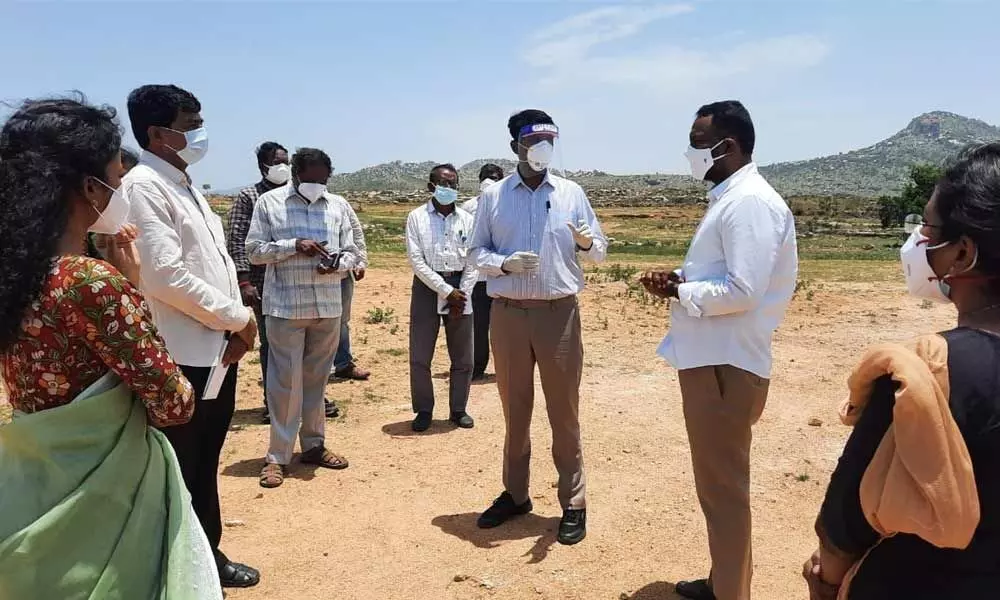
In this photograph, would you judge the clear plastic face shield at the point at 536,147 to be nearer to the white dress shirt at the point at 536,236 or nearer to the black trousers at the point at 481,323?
the white dress shirt at the point at 536,236

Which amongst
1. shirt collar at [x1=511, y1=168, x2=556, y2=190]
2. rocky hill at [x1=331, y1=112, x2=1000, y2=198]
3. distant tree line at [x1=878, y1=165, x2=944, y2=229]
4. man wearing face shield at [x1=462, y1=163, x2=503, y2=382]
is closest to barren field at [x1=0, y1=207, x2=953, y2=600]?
man wearing face shield at [x1=462, y1=163, x2=503, y2=382]

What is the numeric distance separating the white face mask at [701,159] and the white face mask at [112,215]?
7.38 feet

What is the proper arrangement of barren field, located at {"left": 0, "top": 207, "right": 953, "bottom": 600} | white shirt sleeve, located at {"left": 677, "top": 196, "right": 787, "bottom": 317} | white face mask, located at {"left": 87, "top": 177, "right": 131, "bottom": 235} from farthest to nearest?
1. barren field, located at {"left": 0, "top": 207, "right": 953, "bottom": 600}
2. white shirt sleeve, located at {"left": 677, "top": 196, "right": 787, "bottom": 317}
3. white face mask, located at {"left": 87, "top": 177, "right": 131, "bottom": 235}

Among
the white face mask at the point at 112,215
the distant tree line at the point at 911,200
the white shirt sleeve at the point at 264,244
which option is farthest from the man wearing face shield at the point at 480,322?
the distant tree line at the point at 911,200

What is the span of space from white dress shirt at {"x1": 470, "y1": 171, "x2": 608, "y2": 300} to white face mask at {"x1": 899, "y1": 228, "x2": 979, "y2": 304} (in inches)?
91.3

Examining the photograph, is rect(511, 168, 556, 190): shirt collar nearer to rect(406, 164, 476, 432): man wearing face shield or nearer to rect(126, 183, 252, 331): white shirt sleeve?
rect(126, 183, 252, 331): white shirt sleeve

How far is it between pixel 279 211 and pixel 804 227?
3762cm

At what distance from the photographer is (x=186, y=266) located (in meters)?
3.34

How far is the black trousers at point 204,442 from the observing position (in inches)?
133

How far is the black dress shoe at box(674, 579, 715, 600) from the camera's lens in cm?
374

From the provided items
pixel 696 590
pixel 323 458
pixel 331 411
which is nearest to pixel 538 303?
pixel 696 590

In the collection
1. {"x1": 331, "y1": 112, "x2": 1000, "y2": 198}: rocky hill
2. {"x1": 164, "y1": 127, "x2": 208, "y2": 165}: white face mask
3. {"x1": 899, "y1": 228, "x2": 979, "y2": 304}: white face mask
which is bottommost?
{"x1": 899, "y1": 228, "x2": 979, "y2": 304}: white face mask

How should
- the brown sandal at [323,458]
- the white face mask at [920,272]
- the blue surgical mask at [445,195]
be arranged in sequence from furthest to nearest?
the blue surgical mask at [445,195]
the brown sandal at [323,458]
the white face mask at [920,272]

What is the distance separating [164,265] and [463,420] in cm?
373
